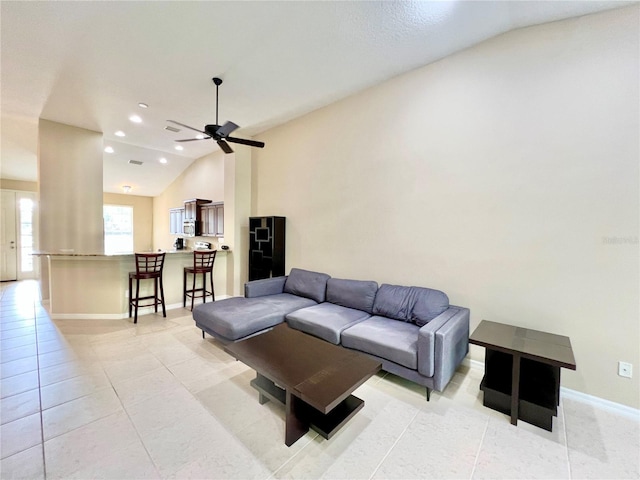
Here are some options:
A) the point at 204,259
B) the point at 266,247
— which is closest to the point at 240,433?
the point at 266,247

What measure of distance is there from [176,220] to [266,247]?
4569 millimetres

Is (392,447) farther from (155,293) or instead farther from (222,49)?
(155,293)

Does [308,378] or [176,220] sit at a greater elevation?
[176,220]

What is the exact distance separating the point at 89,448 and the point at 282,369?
1367 mm

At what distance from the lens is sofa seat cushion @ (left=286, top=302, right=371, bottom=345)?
295 centimetres

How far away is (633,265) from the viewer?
220 cm

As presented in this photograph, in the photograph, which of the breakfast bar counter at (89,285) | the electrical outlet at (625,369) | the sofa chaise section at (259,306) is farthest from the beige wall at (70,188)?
the electrical outlet at (625,369)

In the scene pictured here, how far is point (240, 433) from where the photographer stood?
1981mm

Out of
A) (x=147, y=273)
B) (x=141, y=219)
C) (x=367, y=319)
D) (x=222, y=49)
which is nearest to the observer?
(x=222, y=49)

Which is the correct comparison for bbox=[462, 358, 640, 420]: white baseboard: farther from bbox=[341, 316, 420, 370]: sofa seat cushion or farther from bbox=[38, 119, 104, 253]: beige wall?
bbox=[38, 119, 104, 253]: beige wall

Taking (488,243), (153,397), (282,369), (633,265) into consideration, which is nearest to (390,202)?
(488,243)

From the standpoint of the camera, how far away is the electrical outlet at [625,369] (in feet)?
7.30

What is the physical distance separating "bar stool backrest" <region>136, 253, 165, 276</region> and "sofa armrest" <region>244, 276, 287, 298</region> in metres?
1.60

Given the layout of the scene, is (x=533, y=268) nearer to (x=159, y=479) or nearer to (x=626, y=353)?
(x=626, y=353)
